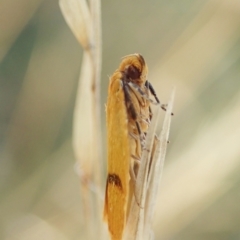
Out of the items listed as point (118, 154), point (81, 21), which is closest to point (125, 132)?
point (118, 154)

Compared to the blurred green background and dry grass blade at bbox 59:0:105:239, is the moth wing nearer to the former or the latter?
dry grass blade at bbox 59:0:105:239

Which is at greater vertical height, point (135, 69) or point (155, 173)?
point (135, 69)

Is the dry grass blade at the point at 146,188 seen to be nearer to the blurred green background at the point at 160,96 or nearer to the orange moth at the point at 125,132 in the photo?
the orange moth at the point at 125,132

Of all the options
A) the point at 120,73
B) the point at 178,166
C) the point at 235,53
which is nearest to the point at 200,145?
the point at 178,166

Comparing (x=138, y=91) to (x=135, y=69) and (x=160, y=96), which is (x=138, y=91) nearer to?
(x=135, y=69)

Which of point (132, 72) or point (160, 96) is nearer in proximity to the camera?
point (132, 72)

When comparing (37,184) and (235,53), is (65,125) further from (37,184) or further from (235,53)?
(235,53)

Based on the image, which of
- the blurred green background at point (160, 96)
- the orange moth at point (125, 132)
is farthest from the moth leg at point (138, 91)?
the blurred green background at point (160, 96)
